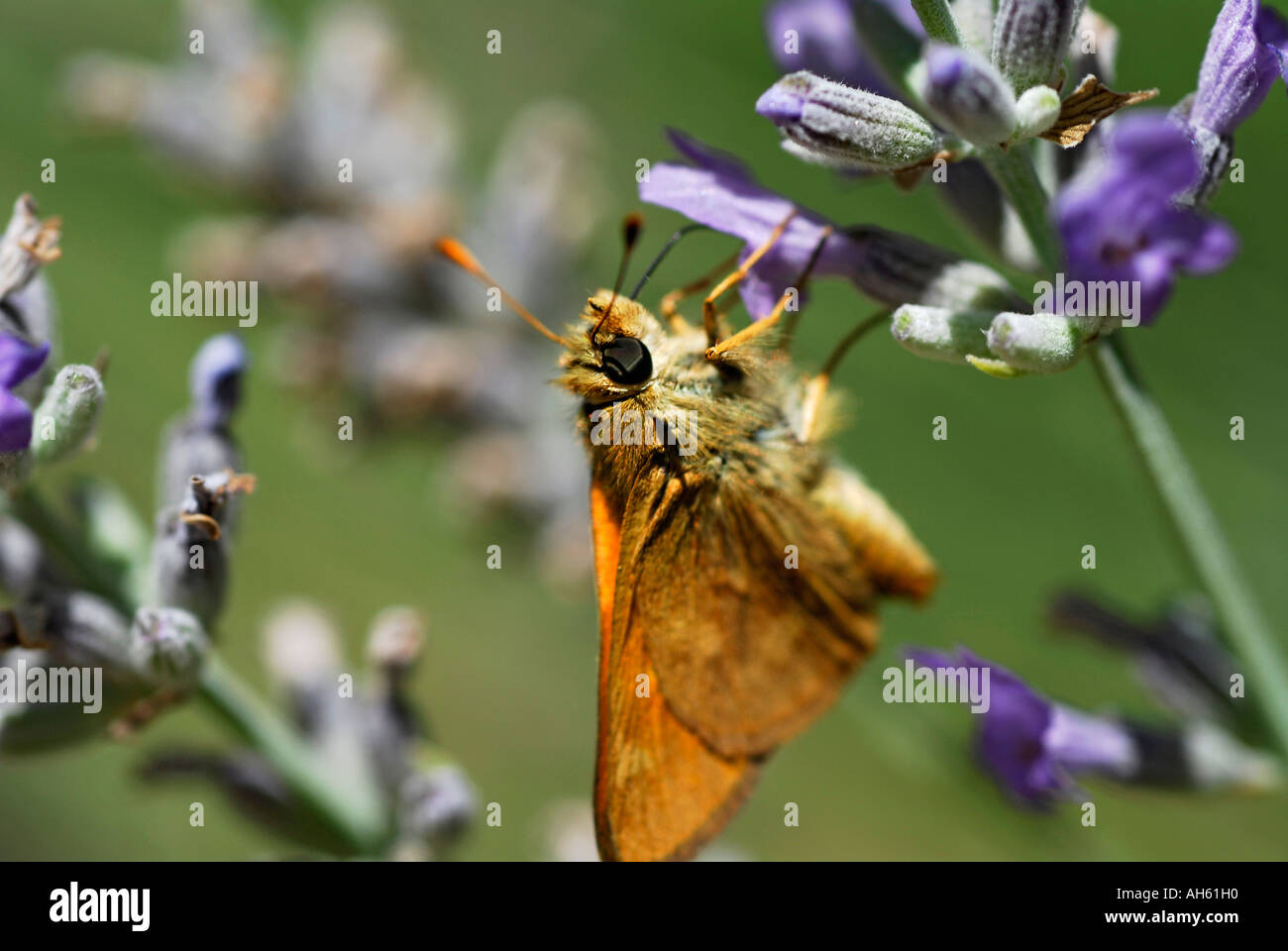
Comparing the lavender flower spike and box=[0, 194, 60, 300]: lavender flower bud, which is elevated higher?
box=[0, 194, 60, 300]: lavender flower bud

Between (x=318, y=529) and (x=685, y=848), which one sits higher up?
(x=318, y=529)

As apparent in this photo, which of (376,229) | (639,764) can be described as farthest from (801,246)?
(376,229)

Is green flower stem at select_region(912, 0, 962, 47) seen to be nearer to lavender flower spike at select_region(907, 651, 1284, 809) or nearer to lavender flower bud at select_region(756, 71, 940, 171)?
lavender flower bud at select_region(756, 71, 940, 171)

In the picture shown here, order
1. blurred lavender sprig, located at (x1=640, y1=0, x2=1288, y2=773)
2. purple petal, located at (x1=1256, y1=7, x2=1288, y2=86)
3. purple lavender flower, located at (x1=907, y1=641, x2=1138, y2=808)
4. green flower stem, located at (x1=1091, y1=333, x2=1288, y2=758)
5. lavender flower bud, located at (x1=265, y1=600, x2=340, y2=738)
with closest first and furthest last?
blurred lavender sprig, located at (x1=640, y1=0, x2=1288, y2=773) < purple petal, located at (x1=1256, y1=7, x2=1288, y2=86) < green flower stem, located at (x1=1091, y1=333, x2=1288, y2=758) < purple lavender flower, located at (x1=907, y1=641, x2=1138, y2=808) < lavender flower bud, located at (x1=265, y1=600, x2=340, y2=738)

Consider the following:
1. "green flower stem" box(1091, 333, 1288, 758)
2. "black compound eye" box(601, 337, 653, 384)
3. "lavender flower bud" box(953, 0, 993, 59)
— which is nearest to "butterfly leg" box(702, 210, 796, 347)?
"black compound eye" box(601, 337, 653, 384)

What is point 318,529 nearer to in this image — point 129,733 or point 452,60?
point 452,60

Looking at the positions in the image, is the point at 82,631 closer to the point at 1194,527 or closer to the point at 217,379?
the point at 217,379
